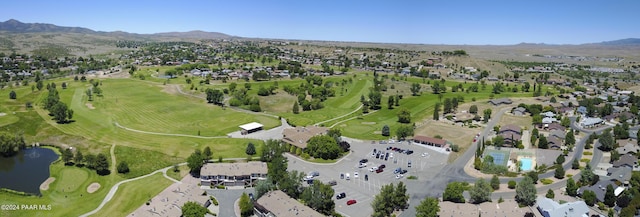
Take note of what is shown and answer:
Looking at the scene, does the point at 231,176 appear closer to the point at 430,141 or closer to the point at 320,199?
the point at 320,199

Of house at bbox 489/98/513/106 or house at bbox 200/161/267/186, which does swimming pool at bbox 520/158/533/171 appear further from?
house at bbox 489/98/513/106

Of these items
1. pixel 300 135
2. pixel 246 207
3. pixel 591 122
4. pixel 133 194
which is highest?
pixel 591 122

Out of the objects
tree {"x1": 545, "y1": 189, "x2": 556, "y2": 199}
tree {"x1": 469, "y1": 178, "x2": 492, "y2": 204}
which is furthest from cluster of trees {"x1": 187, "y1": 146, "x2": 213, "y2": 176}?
tree {"x1": 545, "y1": 189, "x2": 556, "y2": 199}

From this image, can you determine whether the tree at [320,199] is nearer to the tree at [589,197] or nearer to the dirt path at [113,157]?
the tree at [589,197]

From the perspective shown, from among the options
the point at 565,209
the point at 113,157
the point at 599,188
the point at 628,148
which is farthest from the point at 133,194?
the point at 628,148

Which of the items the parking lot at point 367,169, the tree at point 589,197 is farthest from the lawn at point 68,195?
the tree at point 589,197
